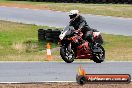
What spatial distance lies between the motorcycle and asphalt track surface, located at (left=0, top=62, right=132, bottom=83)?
0.29 meters

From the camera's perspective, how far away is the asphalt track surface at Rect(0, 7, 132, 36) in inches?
1433

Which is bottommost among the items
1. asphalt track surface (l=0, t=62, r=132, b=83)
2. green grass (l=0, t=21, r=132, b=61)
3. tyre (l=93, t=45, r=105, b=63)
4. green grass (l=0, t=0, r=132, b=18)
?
green grass (l=0, t=0, r=132, b=18)

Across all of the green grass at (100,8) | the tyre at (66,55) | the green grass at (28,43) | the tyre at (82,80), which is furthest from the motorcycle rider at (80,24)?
the green grass at (100,8)

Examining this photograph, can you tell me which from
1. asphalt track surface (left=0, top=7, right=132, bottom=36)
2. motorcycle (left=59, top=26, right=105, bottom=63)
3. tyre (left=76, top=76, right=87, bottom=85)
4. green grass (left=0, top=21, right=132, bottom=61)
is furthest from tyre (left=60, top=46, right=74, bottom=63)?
asphalt track surface (left=0, top=7, right=132, bottom=36)

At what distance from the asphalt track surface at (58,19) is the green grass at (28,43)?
7.86 ft

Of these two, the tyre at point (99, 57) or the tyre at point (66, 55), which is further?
the tyre at point (99, 57)

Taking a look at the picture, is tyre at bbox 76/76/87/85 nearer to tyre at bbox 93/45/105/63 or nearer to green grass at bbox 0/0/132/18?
tyre at bbox 93/45/105/63

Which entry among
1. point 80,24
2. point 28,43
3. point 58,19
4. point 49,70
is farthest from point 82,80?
point 58,19

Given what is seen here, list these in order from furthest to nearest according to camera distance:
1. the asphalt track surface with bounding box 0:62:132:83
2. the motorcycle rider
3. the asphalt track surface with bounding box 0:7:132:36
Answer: the asphalt track surface with bounding box 0:7:132:36 → the motorcycle rider → the asphalt track surface with bounding box 0:62:132:83

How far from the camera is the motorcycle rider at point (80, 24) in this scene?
17625mm

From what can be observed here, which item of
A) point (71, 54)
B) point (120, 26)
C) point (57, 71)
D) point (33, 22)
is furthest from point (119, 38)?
point (57, 71)

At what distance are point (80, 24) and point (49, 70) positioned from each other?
2615 mm

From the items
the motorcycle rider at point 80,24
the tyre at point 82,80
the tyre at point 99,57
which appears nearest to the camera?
the tyre at point 82,80

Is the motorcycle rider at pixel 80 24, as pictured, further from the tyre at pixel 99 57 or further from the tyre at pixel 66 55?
the tyre at pixel 66 55
